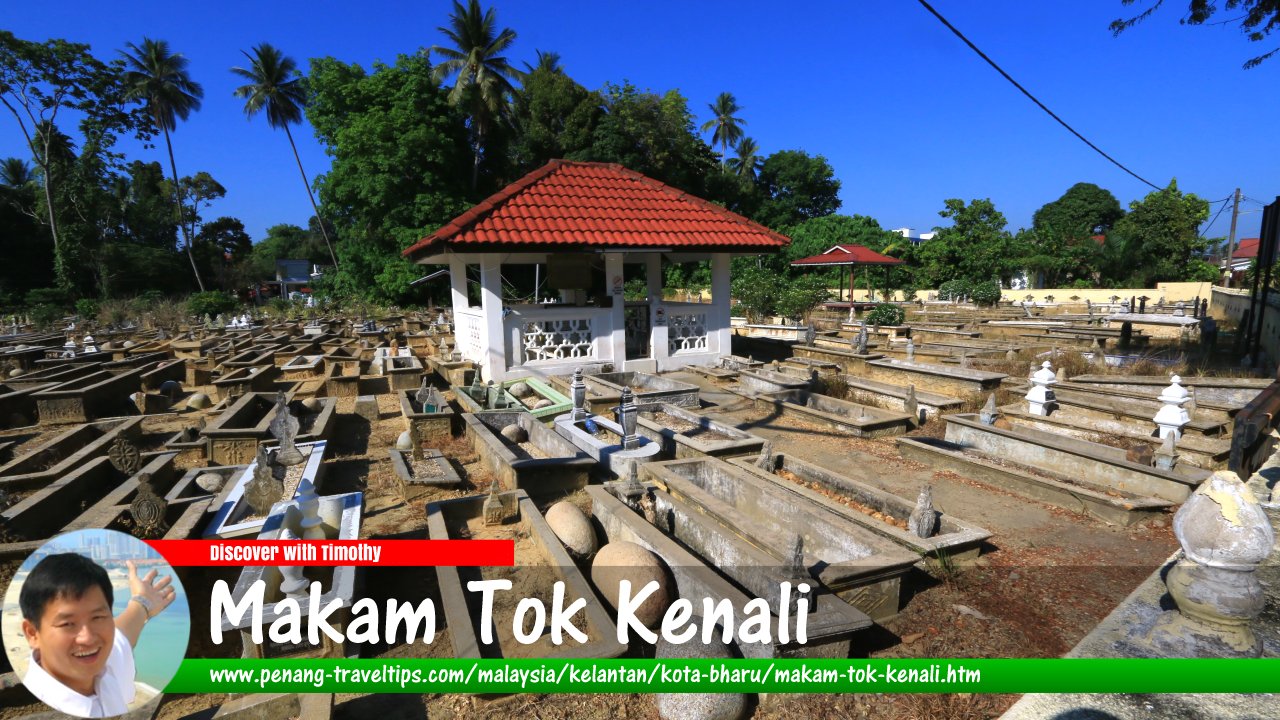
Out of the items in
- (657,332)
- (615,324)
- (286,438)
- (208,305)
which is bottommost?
(286,438)

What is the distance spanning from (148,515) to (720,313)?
34.0 ft

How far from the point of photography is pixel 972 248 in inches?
1315

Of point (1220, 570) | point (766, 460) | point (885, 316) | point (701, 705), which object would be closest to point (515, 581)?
point (701, 705)

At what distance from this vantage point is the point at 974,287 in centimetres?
2977

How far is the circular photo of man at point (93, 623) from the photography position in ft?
5.21

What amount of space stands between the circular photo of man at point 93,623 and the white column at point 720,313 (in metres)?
11.7

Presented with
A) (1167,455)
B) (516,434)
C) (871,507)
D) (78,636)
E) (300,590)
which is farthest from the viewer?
(516,434)

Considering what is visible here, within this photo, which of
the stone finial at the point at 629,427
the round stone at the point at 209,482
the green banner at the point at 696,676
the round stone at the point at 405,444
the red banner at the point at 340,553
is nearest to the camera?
the green banner at the point at 696,676

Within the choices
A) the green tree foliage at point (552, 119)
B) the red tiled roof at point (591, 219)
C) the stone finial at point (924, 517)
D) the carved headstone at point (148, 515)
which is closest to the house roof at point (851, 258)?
the red tiled roof at point (591, 219)

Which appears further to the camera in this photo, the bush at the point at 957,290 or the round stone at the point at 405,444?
the bush at the point at 957,290

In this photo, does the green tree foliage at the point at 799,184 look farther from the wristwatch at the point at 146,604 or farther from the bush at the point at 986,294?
the wristwatch at the point at 146,604

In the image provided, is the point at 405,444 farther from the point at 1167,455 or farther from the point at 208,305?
the point at 208,305

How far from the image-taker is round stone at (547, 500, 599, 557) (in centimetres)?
481

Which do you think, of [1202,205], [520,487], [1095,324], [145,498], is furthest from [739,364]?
[1202,205]
